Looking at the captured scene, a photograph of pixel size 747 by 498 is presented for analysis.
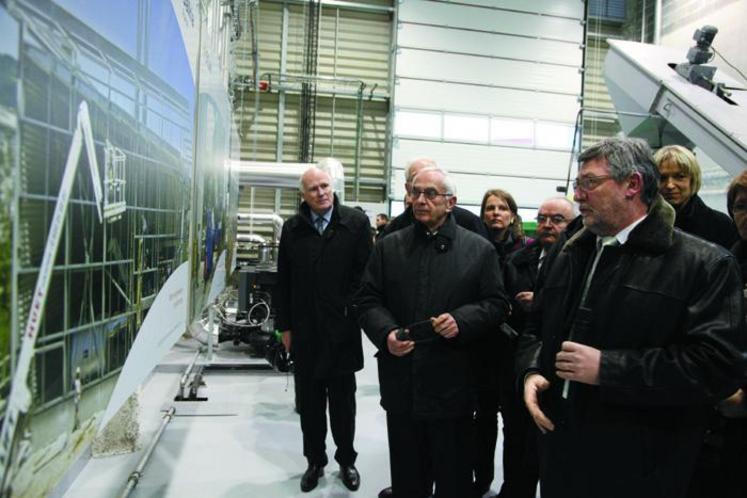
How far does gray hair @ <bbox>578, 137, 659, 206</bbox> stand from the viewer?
127cm

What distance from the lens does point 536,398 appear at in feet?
4.62

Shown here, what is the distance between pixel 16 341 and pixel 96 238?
12.2 inches

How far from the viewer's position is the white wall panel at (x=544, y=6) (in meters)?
10.1

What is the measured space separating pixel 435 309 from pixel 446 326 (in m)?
0.11

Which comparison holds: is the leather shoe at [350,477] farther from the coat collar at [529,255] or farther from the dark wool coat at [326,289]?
the coat collar at [529,255]

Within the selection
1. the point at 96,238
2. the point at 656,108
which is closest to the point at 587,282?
the point at 96,238

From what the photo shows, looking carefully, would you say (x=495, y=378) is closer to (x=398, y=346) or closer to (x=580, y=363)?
(x=398, y=346)

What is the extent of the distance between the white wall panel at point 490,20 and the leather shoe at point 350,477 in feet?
30.0

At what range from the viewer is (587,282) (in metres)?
Answer: 1.33

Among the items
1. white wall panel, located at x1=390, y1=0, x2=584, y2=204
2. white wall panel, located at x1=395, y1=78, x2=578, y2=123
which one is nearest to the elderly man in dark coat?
white wall panel, located at x1=390, y1=0, x2=584, y2=204

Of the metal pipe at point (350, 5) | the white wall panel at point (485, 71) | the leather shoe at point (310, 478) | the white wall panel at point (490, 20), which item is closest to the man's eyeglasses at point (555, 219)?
the leather shoe at point (310, 478)

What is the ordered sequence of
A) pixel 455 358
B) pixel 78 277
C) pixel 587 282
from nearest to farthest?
pixel 78 277 → pixel 587 282 → pixel 455 358

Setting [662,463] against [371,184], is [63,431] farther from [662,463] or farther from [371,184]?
[371,184]

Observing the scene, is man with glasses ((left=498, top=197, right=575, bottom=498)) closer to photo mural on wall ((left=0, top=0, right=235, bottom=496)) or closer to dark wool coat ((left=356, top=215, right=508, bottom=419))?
dark wool coat ((left=356, top=215, right=508, bottom=419))
